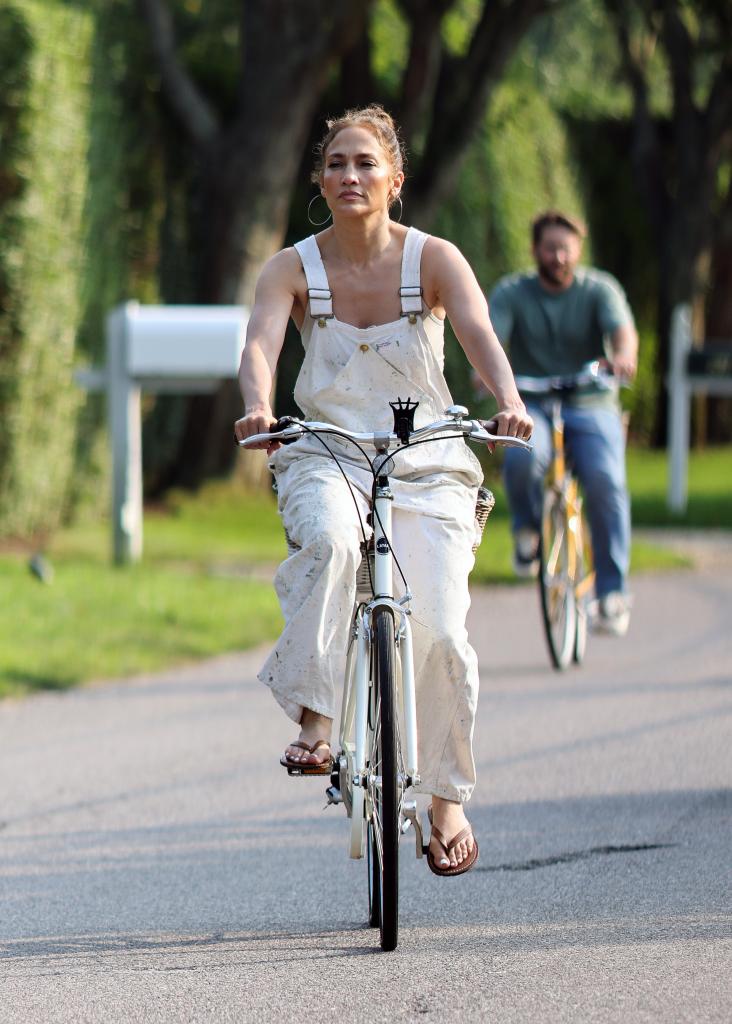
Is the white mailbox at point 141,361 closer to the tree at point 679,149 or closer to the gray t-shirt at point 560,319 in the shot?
the gray t-shirt at point 560,319

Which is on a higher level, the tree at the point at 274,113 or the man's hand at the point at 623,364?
the tree at the point at 274,113

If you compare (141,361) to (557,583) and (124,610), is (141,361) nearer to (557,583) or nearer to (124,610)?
(124,610)

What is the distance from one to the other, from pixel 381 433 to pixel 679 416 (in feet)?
44.3

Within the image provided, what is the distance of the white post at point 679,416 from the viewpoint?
17188mm

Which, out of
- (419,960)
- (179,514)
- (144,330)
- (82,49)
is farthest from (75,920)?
(179,514)

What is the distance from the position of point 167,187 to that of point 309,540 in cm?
1267

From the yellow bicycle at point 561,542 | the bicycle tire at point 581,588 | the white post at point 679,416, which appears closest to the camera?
the yellow bicycle at point 561,542

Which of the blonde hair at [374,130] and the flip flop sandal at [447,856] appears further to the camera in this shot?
the blonde hair at [374,130]

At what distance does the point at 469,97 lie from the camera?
51.5 feet

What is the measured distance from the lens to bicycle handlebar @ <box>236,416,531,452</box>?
4.48 m

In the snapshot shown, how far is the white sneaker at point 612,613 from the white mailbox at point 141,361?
4061 mm

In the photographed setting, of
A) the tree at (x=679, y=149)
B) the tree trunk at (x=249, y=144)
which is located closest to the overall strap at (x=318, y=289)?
the tree trunk at (x=249, y=144)

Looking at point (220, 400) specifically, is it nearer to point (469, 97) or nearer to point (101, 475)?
point (101, 475)

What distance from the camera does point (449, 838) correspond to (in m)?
4.74
